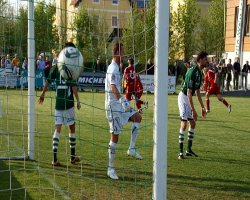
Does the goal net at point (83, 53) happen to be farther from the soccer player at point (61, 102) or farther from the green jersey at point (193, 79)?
the green jersey at point (193, 79)

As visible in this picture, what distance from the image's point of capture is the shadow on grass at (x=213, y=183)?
731 cm

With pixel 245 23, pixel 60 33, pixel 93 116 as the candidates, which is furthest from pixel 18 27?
pixel 245 23

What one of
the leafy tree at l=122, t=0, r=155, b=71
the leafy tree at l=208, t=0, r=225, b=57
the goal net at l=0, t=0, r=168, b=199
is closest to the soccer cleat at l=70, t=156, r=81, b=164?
the goal net at l=0, t=0, r=168, b=199

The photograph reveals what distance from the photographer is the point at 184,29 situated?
150 ft

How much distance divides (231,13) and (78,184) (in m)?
33.9

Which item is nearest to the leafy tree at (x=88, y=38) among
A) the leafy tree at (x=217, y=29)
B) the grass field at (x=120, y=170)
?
the grass field at (x=120, y=170)

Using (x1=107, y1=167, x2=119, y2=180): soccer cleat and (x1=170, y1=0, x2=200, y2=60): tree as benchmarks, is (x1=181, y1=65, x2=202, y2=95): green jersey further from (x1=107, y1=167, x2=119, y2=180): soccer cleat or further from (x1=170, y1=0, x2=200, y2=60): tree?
(x1=170, y1=0, x2=200, y2=60): tree

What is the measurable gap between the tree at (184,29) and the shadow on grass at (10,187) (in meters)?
34.5

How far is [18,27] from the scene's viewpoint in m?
7.79

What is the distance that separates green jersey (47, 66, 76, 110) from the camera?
8375mm

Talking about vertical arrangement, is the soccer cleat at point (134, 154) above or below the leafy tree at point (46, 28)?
below

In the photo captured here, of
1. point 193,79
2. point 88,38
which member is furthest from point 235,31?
point 88,38

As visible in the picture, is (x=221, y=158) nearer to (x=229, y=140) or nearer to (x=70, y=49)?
(x=229, y=140)

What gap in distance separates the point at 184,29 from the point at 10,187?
132ft
